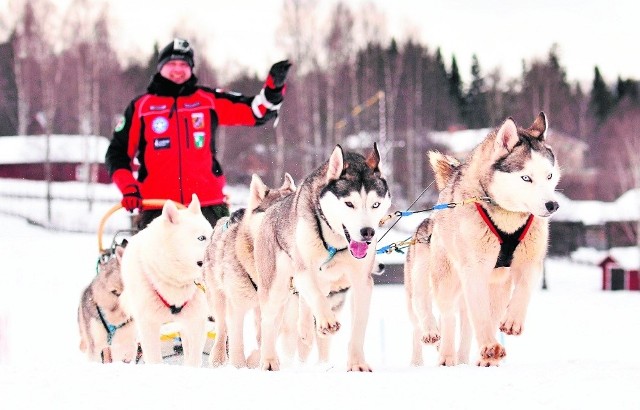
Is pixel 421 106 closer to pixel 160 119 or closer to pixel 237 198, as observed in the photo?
pixel 237 198

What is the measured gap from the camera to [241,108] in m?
4.93

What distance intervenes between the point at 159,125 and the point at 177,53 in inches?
15.6

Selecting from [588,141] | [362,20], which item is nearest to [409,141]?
[362,20]

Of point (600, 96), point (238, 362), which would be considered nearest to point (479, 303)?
point (238, 362)

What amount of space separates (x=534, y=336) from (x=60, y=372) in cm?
833

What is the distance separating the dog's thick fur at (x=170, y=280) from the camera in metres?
3.89

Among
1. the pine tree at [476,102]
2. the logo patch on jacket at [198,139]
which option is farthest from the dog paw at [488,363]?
the pine tree at [476,102]

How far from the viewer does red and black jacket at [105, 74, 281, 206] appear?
471 cm

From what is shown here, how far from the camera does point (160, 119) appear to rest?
471cm

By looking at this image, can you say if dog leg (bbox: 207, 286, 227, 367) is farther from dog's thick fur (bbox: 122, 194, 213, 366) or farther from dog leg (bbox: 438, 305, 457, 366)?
dog leg (bbox: 438, 305, 457, 366)

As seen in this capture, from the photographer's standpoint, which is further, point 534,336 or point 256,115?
point 534,336

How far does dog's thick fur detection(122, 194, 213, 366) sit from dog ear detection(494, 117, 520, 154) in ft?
4.71

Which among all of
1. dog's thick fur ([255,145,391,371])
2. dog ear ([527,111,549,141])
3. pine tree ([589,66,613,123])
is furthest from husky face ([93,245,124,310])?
pine tree ([589,66,613,123])

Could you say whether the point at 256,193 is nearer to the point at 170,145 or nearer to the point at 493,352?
the point at 170,145
